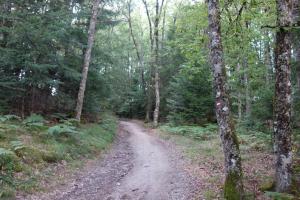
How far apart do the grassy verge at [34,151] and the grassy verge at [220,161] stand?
465 centimetres

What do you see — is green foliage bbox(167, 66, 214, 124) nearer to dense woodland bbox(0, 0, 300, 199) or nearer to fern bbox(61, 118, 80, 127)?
dense woodland bbox(0, 0, 300, 199)

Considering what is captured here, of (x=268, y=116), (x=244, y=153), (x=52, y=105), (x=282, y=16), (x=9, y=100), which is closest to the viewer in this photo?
(x=282, y=16)

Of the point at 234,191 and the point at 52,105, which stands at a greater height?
the point at 52,105

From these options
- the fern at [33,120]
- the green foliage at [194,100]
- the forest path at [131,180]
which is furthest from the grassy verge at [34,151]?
the green foliage at [194,100]

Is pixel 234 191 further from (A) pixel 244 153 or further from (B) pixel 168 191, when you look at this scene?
(A) pixel 244 153

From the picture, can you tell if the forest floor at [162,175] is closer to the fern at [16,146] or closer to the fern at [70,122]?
the fern at [16,146]

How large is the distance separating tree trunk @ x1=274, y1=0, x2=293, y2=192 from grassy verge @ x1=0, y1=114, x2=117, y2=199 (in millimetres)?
6541

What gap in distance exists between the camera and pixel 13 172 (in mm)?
9250

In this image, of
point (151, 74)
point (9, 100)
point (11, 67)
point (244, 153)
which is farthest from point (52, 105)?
point (151, 74)

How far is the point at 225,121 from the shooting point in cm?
770

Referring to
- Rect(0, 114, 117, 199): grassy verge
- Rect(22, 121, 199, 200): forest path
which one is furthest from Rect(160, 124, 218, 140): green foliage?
Rect(0, 114, 117, 199): grassy verge

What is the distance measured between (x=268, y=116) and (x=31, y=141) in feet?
33.6

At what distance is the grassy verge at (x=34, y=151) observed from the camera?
29.2 ft

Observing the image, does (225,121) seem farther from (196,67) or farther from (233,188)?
(196,67)
